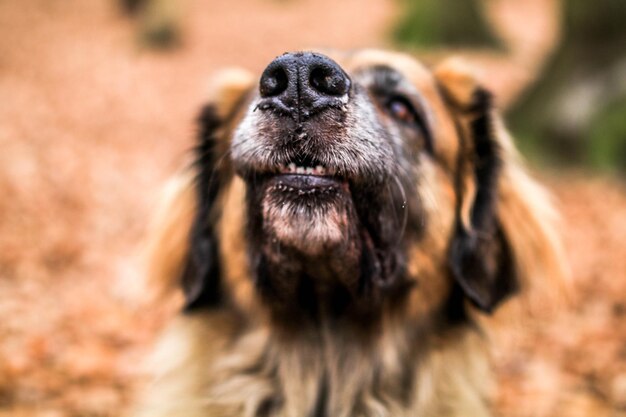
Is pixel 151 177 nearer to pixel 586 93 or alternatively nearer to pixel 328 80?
pixel 586 93

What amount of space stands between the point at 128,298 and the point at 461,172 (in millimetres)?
3342

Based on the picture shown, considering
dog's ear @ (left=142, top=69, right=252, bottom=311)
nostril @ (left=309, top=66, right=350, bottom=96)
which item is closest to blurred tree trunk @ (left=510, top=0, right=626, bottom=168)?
dog's ear @ (left=142, top=69, right=252, bottom=311)

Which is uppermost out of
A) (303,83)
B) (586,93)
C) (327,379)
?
(586,93)

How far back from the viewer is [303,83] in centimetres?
196

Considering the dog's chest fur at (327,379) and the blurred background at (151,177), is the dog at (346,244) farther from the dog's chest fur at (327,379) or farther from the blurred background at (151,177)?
the blurred background at (151,177)

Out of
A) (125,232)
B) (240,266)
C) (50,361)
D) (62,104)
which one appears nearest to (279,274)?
(240,266)

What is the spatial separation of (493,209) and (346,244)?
96 centimetres

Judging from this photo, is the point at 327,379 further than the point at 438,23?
No

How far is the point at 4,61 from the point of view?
454 inches

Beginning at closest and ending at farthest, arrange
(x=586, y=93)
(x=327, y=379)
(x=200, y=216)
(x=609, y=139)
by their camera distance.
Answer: (x=327, y=379)
(x=200, y=216)
(x=609, y=139)
(x=586, y=93)

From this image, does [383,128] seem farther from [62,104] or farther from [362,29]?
[362,29]

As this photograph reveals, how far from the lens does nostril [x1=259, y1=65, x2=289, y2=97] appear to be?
1.98 metres

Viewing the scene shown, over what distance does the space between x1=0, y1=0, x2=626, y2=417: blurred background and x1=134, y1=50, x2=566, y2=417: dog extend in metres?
0.41

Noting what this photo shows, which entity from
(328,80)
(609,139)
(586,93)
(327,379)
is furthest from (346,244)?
(586,93)
